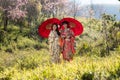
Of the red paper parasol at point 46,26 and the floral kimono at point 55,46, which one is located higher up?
the red paper parasol at point 46,26

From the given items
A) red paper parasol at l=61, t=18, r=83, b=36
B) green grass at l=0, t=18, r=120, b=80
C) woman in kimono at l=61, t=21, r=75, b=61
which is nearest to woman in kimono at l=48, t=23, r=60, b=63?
woman in kimono at l=61, t=21, r=75, b=61

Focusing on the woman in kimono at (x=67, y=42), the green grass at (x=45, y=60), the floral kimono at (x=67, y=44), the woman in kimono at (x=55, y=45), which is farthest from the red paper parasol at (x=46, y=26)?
the green grass at (x=45, y=60)

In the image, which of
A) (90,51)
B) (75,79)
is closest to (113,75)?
(75,79)

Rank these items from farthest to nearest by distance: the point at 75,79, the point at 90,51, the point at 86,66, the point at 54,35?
the point at 90,51
the point at 54,35
the point at 86,66
the point at 75,79

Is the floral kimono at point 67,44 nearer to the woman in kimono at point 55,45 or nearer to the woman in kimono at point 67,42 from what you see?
the woman in kimono at point 67,42

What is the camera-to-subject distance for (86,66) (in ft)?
32.9

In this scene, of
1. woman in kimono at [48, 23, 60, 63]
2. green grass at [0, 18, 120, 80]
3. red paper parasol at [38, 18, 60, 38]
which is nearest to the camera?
green grass at [0, 18, 120, 80]

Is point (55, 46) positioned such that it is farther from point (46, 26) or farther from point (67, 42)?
point (46, 26)

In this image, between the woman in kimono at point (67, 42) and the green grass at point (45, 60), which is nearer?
the green grass at point (45, 60)

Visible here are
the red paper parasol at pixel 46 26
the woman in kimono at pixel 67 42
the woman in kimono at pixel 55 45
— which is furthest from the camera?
the woman in kimono at pixel 55 45

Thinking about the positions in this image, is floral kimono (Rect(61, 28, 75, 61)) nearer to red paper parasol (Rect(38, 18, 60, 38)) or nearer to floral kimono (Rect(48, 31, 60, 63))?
floral kimono (Rect(48, 31, 60, 63))

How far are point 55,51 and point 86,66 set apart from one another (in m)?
5.53

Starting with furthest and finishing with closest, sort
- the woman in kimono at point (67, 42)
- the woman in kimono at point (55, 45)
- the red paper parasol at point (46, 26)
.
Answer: the woman in kimono at point (55, 45) < the woman in kimono at point (67, 42) < the red paper parasol at point (46, 26)

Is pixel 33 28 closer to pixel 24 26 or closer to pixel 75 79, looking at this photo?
pixel 24 26
